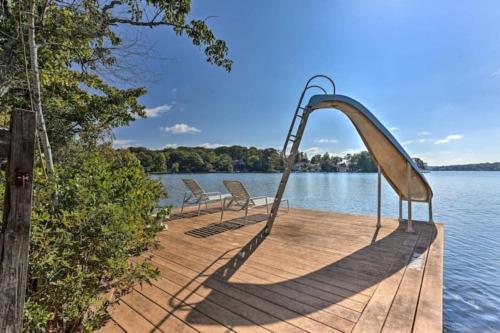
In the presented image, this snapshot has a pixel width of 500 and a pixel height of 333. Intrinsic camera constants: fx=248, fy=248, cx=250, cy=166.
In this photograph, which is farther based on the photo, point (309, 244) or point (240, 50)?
point (240, 50)

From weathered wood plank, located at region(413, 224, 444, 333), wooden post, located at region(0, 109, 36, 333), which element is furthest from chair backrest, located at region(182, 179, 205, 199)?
wooden post, located at region(0, 109, 36, 333)

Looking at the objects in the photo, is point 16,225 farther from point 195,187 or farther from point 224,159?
point 224,159

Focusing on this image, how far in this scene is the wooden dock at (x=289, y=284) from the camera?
1.91 metres

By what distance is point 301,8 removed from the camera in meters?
8.12

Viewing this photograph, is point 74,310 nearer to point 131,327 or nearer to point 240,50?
point 131,327

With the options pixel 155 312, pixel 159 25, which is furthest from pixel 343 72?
pixel 155 312

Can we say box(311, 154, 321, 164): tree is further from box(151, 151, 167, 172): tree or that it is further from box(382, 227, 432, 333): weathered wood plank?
box(382, 227, 432, 333): weathered wood plank

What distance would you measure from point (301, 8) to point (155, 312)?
9156 millimetres

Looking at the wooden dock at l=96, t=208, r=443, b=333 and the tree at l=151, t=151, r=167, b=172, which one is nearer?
the wooden dock at l=96, t=208, r=443, b=333

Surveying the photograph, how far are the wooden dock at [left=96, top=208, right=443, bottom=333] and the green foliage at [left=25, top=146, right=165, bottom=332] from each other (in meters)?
0.47

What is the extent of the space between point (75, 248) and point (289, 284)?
195 cm

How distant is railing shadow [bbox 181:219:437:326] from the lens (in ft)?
7.09

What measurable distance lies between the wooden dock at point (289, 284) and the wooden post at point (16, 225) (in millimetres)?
1039

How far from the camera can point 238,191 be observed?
17.7ft
